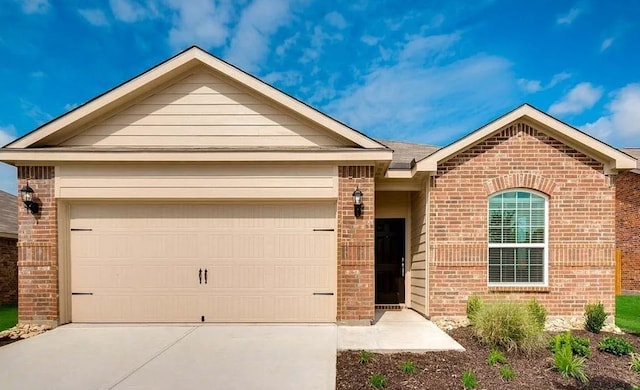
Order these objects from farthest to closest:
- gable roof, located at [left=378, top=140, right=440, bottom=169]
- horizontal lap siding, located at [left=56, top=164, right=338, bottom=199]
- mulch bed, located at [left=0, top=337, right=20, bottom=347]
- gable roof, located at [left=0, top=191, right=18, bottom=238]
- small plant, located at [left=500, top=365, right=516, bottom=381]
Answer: gable roof, located at [left=0, top=191, right=18, bottom=238] → gable roof, located at [left=378, top=140, right=440, bottom=169] → horizontal lap siding, located at [left=56, top=164, right=338, bottom=199] → mulch bed, located at [left=0, top=337, right=20, bottom=347] → small plant, located at [left=500, top=365, right=516, bottom=381]

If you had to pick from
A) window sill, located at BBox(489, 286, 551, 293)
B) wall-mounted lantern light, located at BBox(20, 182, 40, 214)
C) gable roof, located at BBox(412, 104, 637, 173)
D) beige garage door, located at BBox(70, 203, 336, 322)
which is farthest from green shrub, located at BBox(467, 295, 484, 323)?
wall-mounted lantern light, located at BBox(20, 182, 40, 214)

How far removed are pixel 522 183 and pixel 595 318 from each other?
109 inches

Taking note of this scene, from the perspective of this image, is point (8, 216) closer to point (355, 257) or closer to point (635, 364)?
point (355, 257)

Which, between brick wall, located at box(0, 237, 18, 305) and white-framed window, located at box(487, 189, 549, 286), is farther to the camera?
brick wall, located at box(0, 237, 18, 305)

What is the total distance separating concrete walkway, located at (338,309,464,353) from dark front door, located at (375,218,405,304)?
150cm

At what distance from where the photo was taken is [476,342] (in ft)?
21.4

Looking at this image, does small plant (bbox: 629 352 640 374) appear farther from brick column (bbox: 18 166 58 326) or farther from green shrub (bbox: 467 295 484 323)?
brick column (bbox: 18 166 58 326)

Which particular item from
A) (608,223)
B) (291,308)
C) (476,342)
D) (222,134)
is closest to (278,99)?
(222,134)

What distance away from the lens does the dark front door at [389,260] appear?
977cm

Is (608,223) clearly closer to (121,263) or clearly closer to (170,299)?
(170,299)

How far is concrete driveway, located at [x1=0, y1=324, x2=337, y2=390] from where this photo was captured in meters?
4.76

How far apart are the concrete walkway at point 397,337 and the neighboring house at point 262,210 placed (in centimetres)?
41

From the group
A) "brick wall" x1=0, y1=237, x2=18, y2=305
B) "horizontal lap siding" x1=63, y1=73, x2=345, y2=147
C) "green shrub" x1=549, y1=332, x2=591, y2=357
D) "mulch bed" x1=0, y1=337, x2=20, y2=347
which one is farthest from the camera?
"brick wall" x1=0, y1=237, x2=18, y2=305

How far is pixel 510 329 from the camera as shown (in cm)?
611
